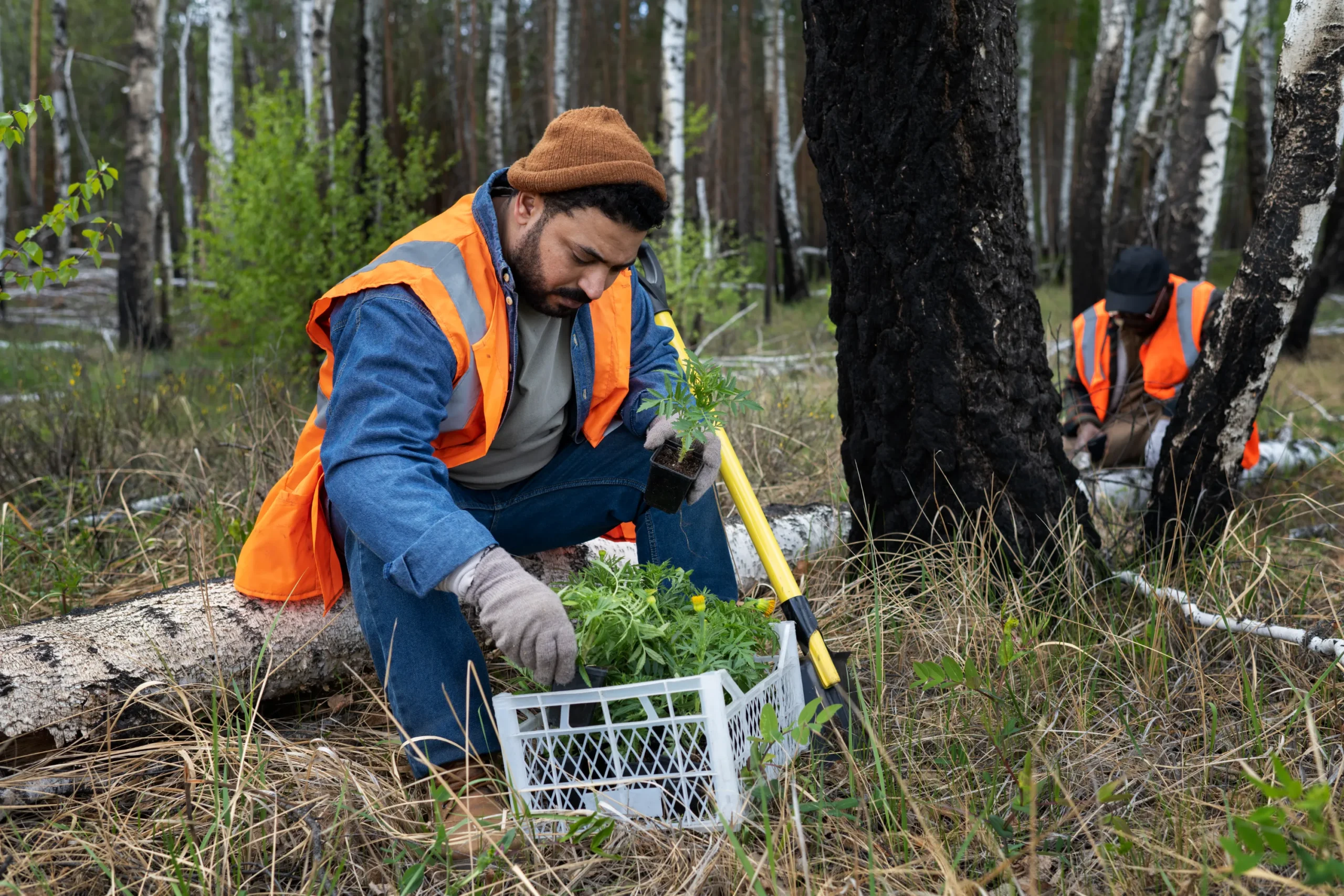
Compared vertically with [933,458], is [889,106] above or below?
above

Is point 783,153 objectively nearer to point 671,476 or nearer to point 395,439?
point 671,476

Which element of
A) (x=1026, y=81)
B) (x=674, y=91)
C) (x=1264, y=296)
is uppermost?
(x=1026, y=81)

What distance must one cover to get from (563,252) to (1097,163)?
303 inches

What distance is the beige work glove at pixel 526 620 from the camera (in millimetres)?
1629

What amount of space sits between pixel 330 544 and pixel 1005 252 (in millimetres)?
1888

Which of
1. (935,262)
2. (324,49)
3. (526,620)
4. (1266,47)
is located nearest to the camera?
(526,620)

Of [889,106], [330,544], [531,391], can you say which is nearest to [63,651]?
[330,544]

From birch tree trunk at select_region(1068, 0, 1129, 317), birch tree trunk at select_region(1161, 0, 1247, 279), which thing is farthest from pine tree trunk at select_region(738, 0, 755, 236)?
birch tree trunk at select_region(1161, 0, 1247, 279)

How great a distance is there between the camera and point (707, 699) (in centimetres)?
161

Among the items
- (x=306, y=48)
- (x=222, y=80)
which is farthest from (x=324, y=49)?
(x=306, y=48)

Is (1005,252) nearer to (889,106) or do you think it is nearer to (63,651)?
(889,106)

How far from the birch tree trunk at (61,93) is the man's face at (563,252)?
12.1 meters

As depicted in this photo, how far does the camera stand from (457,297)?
6.56 feet

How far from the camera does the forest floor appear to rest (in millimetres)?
1627
